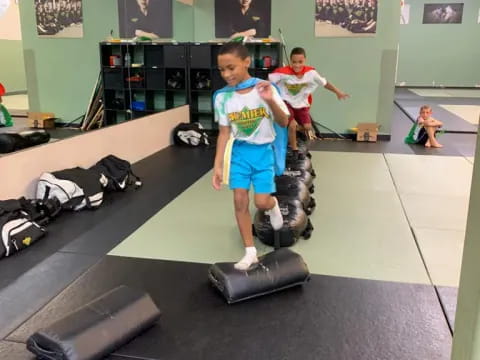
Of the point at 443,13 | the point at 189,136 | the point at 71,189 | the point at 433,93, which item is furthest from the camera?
the point at 443,13

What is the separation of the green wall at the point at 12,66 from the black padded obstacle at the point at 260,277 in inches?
117

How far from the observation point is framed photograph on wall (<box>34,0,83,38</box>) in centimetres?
466

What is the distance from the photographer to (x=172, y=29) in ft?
24.2

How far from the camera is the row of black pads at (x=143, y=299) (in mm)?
1994

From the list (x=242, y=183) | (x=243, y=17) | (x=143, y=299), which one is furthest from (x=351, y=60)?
(x=143, y=299)

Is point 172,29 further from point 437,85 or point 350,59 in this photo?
point 437,85

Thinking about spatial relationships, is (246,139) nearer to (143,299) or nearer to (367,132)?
(143,299)

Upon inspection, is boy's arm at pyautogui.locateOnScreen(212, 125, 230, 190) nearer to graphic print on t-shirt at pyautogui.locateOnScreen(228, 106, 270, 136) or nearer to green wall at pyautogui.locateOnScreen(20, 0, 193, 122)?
graphic print on t-shirt at pyautogui.locateOnScreen(228, 106, 270, 136)

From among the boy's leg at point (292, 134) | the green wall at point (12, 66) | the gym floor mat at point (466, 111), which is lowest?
the gym floor mat at point (466, 111)

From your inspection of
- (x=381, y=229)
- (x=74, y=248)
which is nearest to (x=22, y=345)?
(x=74, y=248)

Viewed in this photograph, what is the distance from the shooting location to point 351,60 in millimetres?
7516

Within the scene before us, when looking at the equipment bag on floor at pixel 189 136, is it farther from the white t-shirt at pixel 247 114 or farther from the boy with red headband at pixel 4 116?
the white t-shirt at pixel 247 114

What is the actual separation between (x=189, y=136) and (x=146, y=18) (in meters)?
1.81

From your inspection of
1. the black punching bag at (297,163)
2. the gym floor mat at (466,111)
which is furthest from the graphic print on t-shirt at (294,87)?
the gym floor mat at (466,111)
